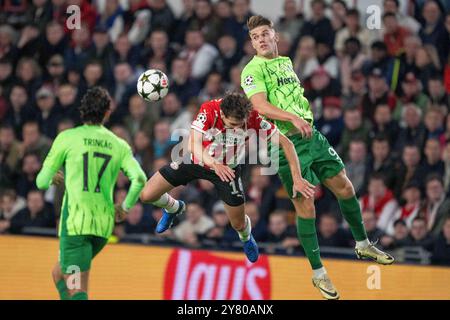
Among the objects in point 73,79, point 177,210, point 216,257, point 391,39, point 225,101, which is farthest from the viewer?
point 73,79

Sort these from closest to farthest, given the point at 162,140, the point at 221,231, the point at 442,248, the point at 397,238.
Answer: the point at 442,248
the point at 397,238
the point at 221,231
the point at 162,140

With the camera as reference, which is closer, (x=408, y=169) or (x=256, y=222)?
(x=408, y=169)

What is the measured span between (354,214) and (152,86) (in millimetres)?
2551

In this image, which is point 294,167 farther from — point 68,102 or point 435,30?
point 68,102

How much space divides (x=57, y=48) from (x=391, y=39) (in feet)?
19.2

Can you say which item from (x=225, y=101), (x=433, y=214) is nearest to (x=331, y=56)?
(x=433, y=214)

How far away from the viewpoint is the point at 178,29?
1997 cm

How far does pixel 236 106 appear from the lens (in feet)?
39.8

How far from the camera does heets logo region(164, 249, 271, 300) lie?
1605cm

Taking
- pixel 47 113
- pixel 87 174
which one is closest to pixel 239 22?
pixel 47 113

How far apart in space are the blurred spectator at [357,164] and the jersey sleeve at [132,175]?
16.4ft

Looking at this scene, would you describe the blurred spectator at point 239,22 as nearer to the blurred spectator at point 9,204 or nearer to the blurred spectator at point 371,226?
the blurred spectator at point 9,204

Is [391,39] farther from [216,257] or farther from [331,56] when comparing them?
[216,257]

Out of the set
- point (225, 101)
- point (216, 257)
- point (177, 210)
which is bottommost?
point (216, 257)
